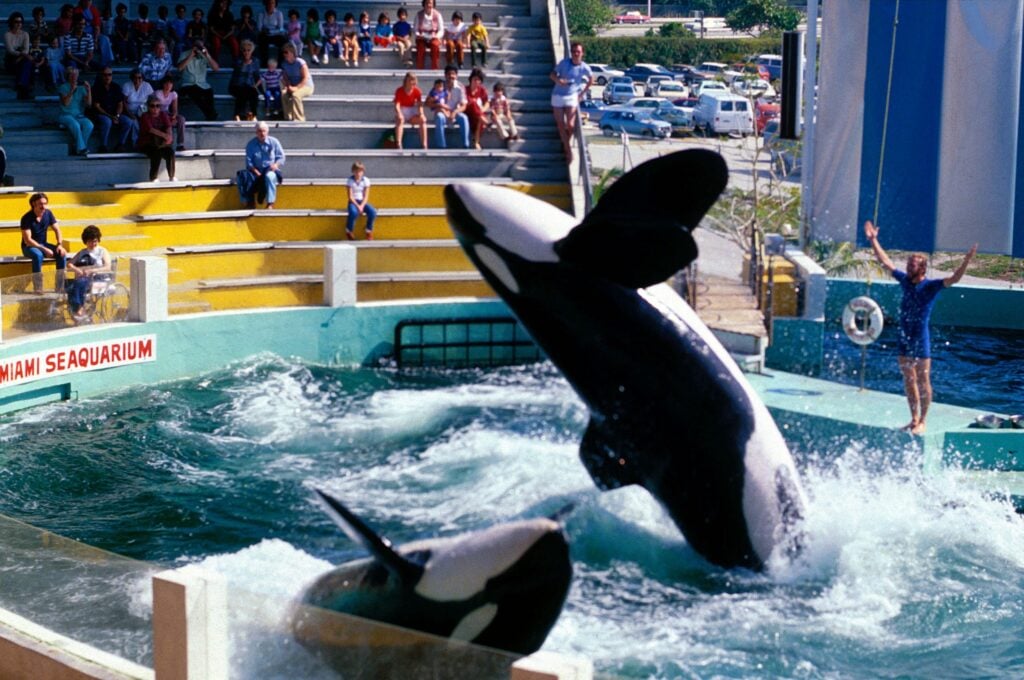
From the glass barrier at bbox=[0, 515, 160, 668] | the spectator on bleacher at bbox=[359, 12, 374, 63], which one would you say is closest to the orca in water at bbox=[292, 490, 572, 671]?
the glass barrier at bbox=[0, 515, 160, 668]

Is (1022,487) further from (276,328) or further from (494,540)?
(276,328)

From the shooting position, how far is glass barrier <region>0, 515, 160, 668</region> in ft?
21.3

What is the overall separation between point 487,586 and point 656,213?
244 centimetres

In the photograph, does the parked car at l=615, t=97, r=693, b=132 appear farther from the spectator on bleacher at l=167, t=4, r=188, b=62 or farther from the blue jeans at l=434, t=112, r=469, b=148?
the spectator on bleacher at l=167, t=4, r=188, b=62

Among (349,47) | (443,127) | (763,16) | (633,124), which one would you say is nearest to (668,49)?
(763,16)

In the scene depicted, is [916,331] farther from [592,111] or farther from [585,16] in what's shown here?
[585,16]

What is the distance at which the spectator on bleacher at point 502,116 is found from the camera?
66.8 feet

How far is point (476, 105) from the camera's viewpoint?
20328mm

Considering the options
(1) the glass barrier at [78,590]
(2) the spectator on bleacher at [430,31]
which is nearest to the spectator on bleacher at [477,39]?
(2) the spectator on bleacher at [430,31]

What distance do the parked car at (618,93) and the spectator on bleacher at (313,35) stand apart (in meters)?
29.1

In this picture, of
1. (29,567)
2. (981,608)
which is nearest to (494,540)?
(29,567)

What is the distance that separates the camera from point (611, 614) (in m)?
9.26

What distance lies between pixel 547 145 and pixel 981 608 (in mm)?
12159

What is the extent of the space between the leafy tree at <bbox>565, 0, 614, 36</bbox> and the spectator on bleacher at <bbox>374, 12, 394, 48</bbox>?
49.0 meters
